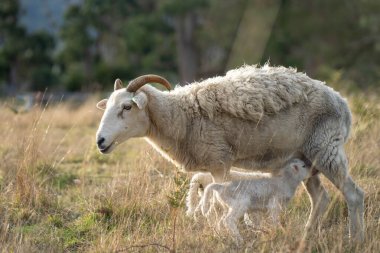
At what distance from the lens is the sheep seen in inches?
254

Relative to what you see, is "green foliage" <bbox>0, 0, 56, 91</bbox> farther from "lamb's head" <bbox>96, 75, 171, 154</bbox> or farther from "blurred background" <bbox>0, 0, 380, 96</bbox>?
"lamb's head" <bbox>96, 75, 171, 154</bbox>

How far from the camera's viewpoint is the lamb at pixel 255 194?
20.0ft

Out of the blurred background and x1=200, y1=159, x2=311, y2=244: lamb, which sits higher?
the blurred background

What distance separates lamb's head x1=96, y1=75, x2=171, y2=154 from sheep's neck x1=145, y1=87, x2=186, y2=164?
0.09 metres

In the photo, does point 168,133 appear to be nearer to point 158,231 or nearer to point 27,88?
point 158,231

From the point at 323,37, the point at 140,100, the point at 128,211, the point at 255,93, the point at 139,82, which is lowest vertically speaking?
the point at 128,211

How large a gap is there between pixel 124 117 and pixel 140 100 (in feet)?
0.81

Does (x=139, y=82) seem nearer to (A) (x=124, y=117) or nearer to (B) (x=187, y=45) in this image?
(A) (x=124, y=117)

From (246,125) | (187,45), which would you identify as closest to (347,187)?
(246,125)

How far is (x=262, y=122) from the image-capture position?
6.61 metres

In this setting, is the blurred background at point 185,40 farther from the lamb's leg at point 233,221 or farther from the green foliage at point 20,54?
the lamb's leg at point 233,221

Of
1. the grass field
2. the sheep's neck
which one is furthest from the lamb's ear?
the grass field

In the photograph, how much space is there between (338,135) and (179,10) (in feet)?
73.8

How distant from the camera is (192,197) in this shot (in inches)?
265
